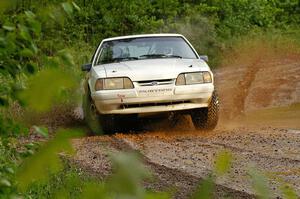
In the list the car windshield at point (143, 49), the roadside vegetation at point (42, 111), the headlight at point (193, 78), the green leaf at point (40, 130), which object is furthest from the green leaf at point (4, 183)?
the car windshield at point (143, 49)

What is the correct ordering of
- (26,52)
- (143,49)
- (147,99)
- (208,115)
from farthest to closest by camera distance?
(143,49)
(208,115)
(147,99)
(26,52)

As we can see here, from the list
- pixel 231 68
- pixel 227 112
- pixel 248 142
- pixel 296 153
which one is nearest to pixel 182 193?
pixel 296 153

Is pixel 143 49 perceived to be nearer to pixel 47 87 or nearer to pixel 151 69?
pixel 151 69

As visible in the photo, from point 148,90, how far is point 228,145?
139 cm

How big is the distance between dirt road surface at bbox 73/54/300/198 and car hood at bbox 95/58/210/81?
2.59 ft

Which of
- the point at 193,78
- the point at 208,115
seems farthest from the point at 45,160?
the point at 208,115

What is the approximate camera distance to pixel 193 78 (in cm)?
1101

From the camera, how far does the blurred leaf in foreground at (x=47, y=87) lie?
1.28 meters

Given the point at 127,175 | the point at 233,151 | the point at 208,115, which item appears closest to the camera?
the point at 127,175

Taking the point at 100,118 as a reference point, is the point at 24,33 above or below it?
above

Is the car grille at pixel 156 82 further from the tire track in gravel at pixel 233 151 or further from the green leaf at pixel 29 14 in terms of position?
the green leaf at pixel 29 14

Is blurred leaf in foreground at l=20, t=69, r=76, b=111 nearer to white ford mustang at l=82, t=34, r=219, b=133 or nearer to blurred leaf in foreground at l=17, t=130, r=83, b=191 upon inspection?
blurred leaf in foreground at l=17, t=130, r=83, b=191

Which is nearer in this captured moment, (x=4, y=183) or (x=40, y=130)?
(x=4, y=183)

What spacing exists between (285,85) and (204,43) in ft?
30.3
